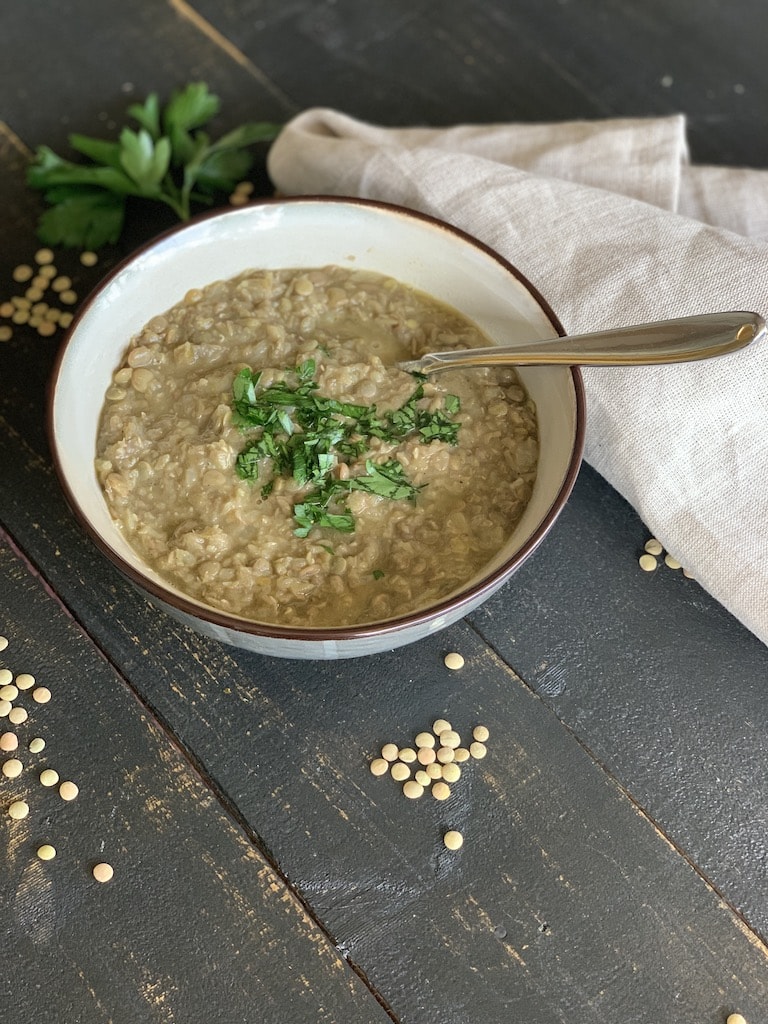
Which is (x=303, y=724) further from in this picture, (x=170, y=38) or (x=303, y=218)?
(x=170, y=38)

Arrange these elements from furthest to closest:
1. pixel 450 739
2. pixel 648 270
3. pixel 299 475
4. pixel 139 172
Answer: pixel 139 172
pixel 648 270
pixel 450 739
pixel 299 475

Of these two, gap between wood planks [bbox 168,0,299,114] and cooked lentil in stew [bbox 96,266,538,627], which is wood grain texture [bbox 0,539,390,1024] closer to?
cooked lentil in stew [bbox 96,266,538,627]

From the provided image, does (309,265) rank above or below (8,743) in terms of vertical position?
above

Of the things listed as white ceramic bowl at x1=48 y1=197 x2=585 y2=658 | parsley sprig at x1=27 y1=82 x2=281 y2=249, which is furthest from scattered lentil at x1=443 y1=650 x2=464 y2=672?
parsley sprig at x1=27 y1=82 x2=281 y2=249

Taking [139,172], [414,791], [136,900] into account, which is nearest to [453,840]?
[414,791]

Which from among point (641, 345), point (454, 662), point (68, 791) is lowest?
point (68, 791)

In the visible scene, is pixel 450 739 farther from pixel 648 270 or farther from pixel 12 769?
pixel 648 270

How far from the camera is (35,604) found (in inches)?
112

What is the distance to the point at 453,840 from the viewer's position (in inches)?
101

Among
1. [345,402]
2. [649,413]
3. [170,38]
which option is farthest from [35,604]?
[170,38]

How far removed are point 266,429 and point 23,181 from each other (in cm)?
149

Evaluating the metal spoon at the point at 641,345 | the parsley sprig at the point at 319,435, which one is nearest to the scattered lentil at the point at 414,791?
the parsley sprig at the point at 319,435

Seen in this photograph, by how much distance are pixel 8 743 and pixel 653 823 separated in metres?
1.61

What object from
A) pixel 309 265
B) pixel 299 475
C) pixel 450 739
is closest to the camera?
pixel 299 475
